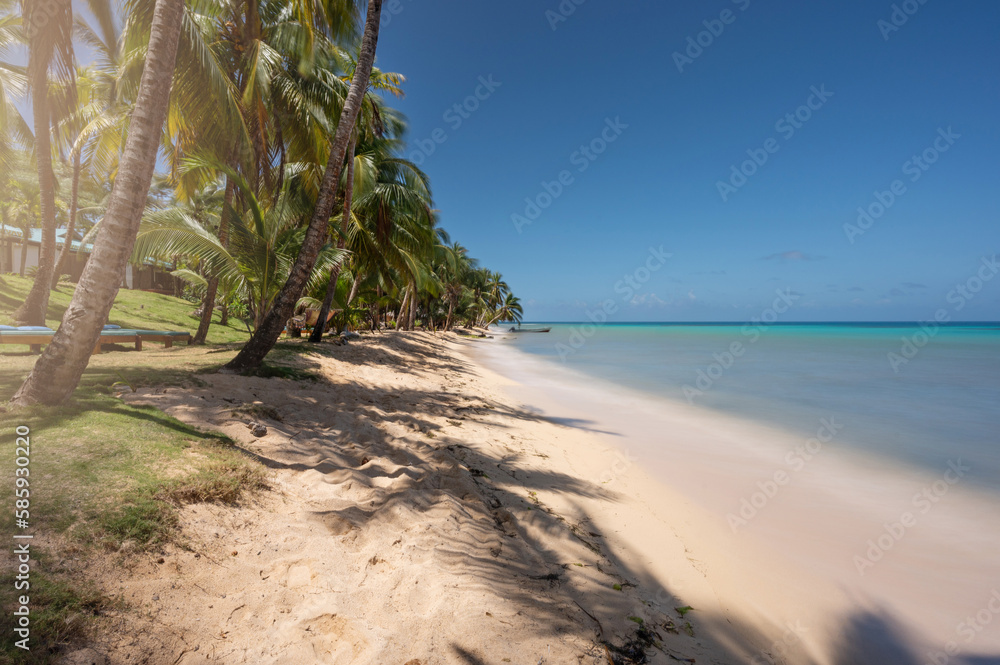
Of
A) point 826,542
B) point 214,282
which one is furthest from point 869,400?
point 214,282

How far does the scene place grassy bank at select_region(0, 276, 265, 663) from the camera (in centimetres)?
159

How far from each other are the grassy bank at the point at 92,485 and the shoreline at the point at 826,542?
3524mm

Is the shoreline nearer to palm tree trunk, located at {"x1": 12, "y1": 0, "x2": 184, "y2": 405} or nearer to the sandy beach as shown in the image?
the sandy beach

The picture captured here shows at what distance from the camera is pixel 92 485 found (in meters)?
2.31

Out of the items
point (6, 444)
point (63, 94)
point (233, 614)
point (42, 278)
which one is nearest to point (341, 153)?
point (6, 444)

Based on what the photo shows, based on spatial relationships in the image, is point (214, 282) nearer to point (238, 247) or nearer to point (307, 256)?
point (238, 247)

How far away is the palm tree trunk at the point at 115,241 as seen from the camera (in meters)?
3.26

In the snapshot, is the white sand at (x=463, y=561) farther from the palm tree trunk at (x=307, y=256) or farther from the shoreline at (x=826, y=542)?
the palm tree trunk at (x=307, y=256)

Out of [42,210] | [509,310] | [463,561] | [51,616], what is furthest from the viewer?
[509,310]

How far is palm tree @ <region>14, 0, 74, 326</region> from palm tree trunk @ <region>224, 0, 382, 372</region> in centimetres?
659

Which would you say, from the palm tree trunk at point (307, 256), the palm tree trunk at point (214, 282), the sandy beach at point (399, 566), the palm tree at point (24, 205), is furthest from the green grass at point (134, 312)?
the sandy beach at point (399, 566)

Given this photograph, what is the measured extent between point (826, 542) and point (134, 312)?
20.5 meters

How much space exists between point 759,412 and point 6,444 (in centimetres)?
1184

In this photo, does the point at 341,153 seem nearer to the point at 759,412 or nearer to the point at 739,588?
the point at 739,588
